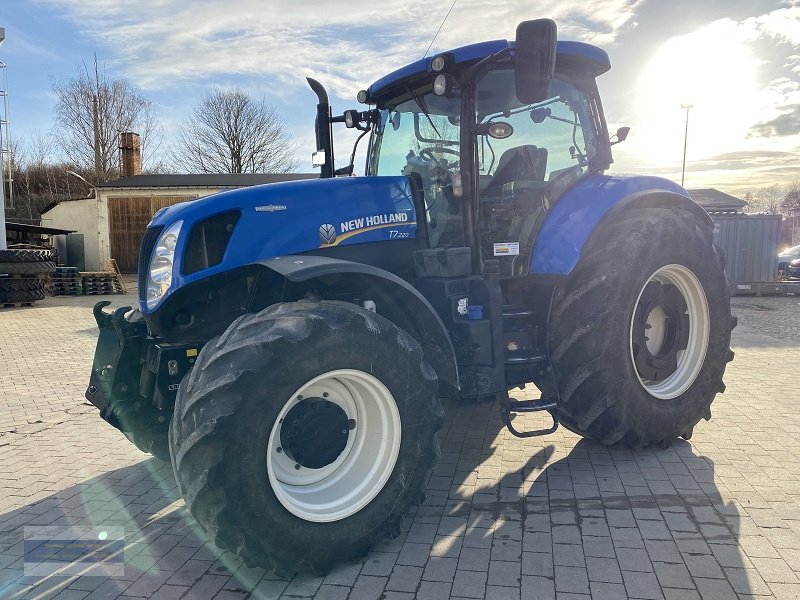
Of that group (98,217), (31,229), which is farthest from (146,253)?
(98,217)

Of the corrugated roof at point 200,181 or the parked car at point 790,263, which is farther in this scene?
the corrugated roof at point 200,181

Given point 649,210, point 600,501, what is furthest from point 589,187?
point 600,501

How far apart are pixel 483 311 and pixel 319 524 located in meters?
1.68

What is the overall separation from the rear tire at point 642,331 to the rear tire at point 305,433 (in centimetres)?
133

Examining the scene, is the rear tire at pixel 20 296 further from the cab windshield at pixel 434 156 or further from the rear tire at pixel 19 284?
the cab windshield at pixel 434 156

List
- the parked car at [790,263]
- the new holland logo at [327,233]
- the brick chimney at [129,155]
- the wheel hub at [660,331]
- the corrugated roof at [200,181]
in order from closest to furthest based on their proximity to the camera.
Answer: the new holland logo at [327,233] → the wheel hub at [660,331] → the parked car at [790,263] → the corrugated roof at [200,181] → the brick chimney at [129,155]

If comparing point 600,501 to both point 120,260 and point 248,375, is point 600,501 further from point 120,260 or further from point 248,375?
point 120,260

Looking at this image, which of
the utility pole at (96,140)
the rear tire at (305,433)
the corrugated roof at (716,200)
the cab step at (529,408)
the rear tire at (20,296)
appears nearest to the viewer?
the rear tire at (305,433)

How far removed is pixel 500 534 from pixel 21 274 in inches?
594

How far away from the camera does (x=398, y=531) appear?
10.5ft

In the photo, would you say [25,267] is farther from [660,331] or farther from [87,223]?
[660,331]

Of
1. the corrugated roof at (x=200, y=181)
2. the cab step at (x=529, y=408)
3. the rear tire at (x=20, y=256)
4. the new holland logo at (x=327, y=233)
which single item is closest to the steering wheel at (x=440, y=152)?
the new holland logo at (x=327, y=233)

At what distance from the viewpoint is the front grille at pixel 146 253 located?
3.74 m

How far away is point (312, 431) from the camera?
307 centimetres
